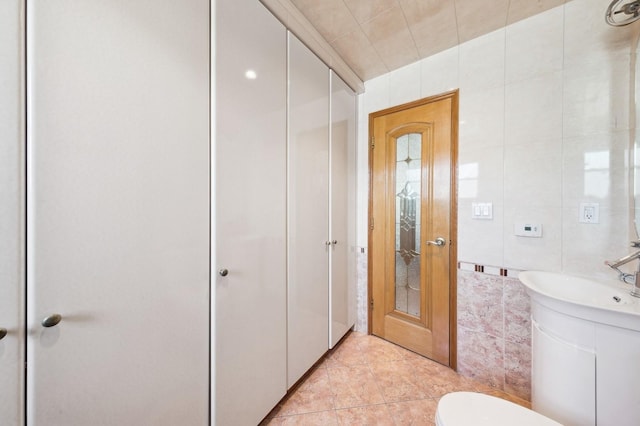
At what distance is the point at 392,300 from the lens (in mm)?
2125

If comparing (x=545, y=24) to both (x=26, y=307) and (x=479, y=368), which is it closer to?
(x=479, y=368)

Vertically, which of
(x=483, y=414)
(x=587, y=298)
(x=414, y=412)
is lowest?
(x=414, y=412)

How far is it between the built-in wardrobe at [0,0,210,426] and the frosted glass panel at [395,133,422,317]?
1.62 m

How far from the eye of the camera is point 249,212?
3.91ft

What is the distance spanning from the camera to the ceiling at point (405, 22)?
1.39 m

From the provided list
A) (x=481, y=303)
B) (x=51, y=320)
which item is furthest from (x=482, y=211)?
(x=51, y=320)

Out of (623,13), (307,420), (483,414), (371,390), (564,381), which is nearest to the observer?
(483,414)

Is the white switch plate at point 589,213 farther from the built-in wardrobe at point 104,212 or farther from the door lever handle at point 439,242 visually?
the built-in wardrobe at point 104,212

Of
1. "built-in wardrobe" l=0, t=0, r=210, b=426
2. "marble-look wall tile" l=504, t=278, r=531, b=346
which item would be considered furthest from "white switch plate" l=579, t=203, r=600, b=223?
"built-in wardrobe" l=0, t=0, r=210, b=426

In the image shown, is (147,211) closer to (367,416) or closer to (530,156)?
(367,416)

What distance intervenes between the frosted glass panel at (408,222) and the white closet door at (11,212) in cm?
211

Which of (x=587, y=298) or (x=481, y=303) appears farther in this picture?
(x=481, y=303)

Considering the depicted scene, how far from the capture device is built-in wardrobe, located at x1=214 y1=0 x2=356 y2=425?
1079mm

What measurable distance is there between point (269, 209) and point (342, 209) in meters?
0.88
